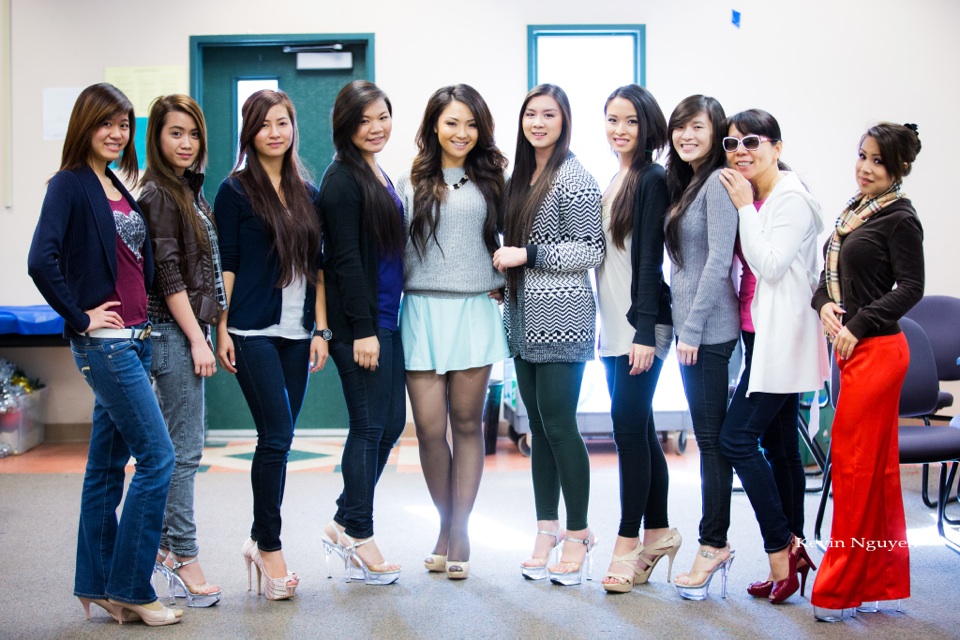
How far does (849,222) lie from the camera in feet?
8.16

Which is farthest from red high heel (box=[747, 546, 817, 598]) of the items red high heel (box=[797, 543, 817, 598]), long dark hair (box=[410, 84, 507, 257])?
long dark hair (box=[410, 84, 507, 257])

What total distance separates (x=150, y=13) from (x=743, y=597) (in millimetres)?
4254

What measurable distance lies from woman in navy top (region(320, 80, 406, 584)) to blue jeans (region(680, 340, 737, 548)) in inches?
34.1

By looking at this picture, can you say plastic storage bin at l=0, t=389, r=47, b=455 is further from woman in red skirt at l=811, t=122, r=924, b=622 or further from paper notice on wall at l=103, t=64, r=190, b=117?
woman in red skirt at l=811, t=122, r=924, b=622

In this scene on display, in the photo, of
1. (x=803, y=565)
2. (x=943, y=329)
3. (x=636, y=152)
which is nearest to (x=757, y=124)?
(x=636, y=152)

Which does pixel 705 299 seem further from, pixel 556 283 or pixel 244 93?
pixel 244 93

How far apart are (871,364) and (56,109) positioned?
441 cm

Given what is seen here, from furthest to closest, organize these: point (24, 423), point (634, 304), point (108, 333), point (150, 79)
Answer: point (150, 79) < point (24, 423) < point (634, 304) < point (108, 333)

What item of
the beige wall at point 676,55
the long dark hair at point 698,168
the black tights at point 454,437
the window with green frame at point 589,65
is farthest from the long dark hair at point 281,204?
the window with green frame at point 589,65

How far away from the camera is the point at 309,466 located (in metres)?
4.54

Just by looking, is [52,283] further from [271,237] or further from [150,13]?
[150,13]

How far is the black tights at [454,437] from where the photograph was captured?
278cm

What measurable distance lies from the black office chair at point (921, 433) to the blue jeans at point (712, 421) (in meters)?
0.58

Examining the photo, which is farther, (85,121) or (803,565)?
(803,565)
